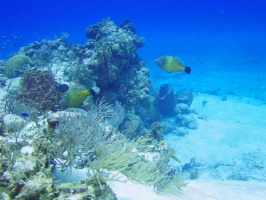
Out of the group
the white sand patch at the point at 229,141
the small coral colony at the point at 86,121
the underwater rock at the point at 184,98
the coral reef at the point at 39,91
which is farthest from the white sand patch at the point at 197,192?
the underwater rock at the point at 184,98

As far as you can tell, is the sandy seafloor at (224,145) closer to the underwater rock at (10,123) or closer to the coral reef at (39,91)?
the underwater rock at (10,123)

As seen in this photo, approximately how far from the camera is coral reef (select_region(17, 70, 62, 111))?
7.95 m

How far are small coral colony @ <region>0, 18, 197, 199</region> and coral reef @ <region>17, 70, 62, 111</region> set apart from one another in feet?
0.10

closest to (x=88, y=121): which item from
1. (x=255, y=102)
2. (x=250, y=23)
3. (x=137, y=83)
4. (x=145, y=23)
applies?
(x=137, y=83)

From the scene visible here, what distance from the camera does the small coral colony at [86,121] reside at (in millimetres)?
3403

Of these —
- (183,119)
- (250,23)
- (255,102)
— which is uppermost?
(250,23)

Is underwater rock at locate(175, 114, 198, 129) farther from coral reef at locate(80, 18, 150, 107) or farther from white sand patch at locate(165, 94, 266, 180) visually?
coral reef at locate(80, 18, 150, 107)

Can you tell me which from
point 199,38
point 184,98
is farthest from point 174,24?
point 184,98

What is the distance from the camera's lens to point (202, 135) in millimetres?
14062

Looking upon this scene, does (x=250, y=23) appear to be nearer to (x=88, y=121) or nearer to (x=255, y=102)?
(x=255, y=102)

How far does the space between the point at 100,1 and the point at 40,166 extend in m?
155

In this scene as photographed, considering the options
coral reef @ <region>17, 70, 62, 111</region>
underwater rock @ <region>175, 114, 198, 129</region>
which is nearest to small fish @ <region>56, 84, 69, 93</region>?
coral reef @ <region>17, 70, 62, 111</region>

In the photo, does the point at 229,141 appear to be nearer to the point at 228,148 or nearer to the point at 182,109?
the point at 228,148

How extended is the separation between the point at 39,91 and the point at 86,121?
13.9 ft
